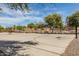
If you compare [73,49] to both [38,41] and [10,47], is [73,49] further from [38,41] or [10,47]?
[10,47]

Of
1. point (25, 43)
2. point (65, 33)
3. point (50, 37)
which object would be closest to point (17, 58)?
point (25, 43)

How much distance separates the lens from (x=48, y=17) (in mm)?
2516

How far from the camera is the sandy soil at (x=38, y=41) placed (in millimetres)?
2549

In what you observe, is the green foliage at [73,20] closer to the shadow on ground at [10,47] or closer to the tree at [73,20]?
the tree at [73,20]

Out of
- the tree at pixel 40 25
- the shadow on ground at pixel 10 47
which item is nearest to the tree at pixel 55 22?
the tree at pixel 40 25

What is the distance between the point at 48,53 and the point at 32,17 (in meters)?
0.43

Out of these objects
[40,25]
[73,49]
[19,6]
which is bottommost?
[73,49]

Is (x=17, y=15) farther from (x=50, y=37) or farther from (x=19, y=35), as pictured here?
(x=50, y=37)

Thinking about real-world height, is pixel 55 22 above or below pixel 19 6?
below

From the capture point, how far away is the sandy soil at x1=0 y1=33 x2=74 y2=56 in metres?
2.55

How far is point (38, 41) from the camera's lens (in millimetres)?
2604

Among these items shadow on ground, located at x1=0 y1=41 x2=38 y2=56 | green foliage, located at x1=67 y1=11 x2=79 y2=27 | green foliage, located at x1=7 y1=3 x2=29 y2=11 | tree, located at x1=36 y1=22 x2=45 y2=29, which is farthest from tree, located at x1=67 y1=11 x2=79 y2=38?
shadow on ground, located at x1=0 y1=41 x2=38 y2=56

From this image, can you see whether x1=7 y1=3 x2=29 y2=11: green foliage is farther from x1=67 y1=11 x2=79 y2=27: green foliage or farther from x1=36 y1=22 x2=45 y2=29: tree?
x1=67 y1=11 x2=79 y2=27: green foliage

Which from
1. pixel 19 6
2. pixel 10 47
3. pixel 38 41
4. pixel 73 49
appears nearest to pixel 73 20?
pixel 73 49
